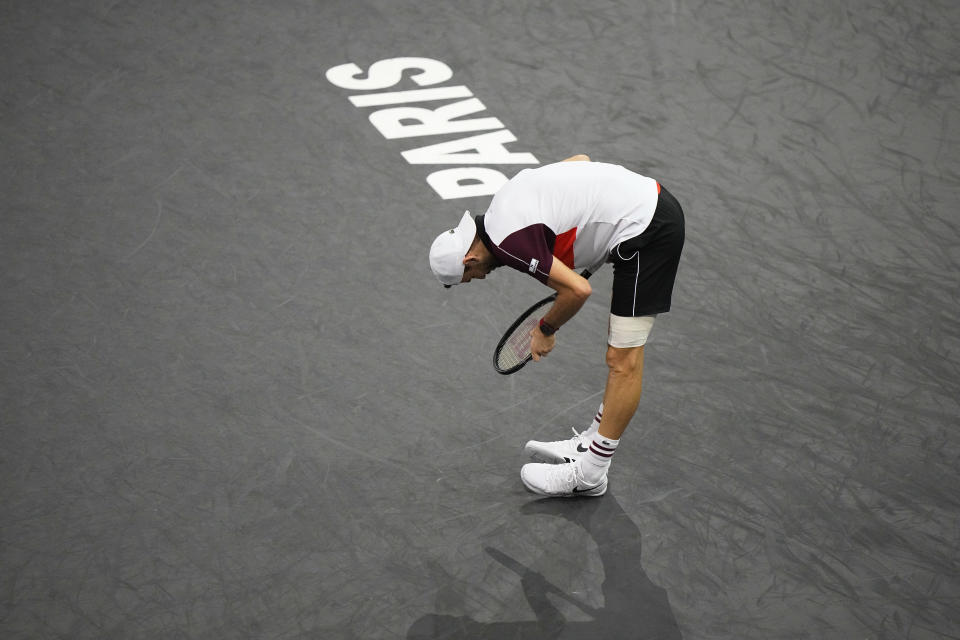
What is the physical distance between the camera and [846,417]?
4508 mm

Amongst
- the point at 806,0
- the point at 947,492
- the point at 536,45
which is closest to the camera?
the point at 947,492

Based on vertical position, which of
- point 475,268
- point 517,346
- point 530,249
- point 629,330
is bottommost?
point 517,346

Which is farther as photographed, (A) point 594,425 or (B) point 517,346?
(A) point 594,425

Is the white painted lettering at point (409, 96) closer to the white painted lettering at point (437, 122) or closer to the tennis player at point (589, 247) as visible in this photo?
the white painted lettering at point (437, 122)

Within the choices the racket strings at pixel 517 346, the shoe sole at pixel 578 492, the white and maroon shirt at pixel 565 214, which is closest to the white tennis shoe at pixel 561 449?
the shoe sole at pixel 578 492

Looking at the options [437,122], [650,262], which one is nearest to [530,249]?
[650,262]

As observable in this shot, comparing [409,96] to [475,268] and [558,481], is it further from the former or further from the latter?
[558,481]

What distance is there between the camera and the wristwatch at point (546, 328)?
3.69 meters

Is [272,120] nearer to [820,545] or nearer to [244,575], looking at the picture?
[244,575]

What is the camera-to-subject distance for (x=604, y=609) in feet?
12.2

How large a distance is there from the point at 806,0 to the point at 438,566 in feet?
18.4

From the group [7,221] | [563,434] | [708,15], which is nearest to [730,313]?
[563,434]

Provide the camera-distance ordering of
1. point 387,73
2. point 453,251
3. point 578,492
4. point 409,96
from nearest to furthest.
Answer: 1. point 453,251
2. point 578,492
3. point 409,96
4. point 387,73

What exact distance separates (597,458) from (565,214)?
101cm
